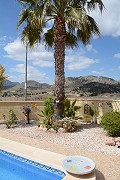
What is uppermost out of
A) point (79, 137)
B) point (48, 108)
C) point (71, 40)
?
point (71, 40)

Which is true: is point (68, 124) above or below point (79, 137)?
above

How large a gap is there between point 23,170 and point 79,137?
4058 mm

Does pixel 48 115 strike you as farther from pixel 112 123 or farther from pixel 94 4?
pixel 94 4

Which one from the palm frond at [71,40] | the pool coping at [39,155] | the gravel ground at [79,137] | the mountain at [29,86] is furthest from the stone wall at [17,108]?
the mountain at [29,86]

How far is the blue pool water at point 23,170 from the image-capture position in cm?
819

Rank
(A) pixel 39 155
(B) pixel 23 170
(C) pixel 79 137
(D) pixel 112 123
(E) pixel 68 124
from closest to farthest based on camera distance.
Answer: (B) pixel 23 170, (A) pixel 39 155, (D) pixel 112 123, (C) pixel 79 137, (E) pixel 68 124

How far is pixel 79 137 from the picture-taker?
12.2m

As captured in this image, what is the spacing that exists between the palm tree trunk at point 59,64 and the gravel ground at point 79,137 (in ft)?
5.78

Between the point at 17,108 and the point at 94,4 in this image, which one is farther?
the point at 17,108

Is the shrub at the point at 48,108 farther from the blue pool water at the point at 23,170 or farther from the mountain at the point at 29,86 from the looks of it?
the mountain at the point at 29,86

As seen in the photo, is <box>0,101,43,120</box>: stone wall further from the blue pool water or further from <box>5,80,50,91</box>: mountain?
<box>5,80,50,91</box>: mountain

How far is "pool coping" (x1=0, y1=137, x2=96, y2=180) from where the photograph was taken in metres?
7.37

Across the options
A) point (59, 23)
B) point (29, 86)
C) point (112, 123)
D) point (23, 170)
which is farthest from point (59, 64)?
point (29, 86)

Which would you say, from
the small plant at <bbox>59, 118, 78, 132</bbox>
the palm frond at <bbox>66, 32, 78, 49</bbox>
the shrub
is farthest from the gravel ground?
the palm frond at <bbox>66, 32, 78, 49</bbox>
